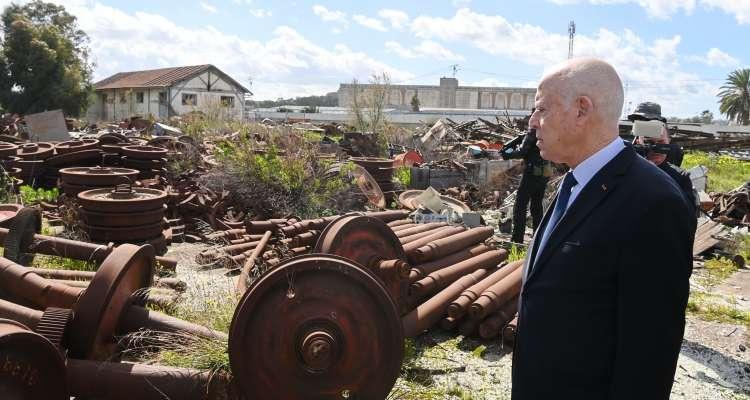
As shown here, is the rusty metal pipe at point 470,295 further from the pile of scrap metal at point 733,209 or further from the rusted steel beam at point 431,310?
the pile of scrap metal at point 733,209

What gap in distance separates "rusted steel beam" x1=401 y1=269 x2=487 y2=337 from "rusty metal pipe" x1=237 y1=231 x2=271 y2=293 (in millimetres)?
1677

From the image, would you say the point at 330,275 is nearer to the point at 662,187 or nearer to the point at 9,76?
the point at 662,187

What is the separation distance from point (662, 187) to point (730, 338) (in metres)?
4.98

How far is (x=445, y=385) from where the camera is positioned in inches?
177

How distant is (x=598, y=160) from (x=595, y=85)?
256 mm

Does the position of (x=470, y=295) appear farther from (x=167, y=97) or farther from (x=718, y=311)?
(x=167, y=97)

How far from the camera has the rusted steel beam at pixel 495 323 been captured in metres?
5.31

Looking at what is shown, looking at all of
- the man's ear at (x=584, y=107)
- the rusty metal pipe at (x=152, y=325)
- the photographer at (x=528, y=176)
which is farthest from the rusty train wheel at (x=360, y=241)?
the photographer at (x=528, y=176)

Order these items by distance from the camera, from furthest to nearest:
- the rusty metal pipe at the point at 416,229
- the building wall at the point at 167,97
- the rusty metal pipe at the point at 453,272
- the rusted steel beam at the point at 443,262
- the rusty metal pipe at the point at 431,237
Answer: the building wall at the point at 167,97, the rusty metal pipe at the point at 416,229, the rusty metal pipe at the point at 431,237, the rusted steel beam at the point at 443,262, the rusty metal pipe at the point at 453,272

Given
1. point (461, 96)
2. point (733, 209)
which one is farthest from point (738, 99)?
point (733, 209)

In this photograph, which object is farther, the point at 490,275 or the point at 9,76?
the point at 9,76

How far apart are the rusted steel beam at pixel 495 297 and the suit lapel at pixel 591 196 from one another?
3.56m

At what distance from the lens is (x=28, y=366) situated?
121 inches

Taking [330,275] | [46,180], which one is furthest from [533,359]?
[46,180]
